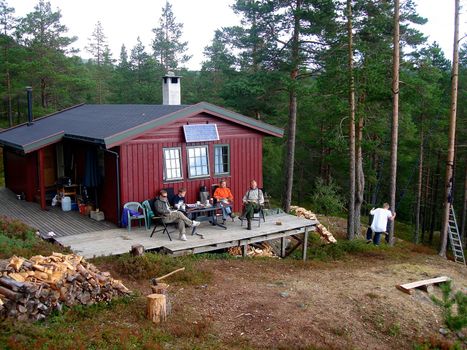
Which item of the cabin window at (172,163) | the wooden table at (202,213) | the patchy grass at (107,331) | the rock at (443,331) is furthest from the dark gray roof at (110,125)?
the rock at (443,331)

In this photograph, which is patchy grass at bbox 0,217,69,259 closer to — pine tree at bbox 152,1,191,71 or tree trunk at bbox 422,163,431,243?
tree trunk at bbox 422,163,431,243

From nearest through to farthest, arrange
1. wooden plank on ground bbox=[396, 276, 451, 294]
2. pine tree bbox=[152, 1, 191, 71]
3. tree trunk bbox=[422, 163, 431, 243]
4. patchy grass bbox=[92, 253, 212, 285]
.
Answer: patchy grass bbox=[92, 253, 212, 285] → wooden plank on ground bbox=[396, 276, 451, 294] → tree trunk bbox=[422, 163, 431, 243] → pine tree bbox=[152, 1, 191, 71]

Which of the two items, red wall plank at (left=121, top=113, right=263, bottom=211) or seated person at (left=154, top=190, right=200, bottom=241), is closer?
seated person at (left=154, top=190, right=200, bottom=241)

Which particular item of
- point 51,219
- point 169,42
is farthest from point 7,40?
point 51,219

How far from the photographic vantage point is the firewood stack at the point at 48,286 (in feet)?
20.6

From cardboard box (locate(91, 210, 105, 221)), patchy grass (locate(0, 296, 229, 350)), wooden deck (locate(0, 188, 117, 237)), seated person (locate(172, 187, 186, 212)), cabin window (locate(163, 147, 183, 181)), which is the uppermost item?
cabin window (locate(163, 147, 183, 181))

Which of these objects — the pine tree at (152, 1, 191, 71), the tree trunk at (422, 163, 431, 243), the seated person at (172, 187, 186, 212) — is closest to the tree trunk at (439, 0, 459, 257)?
the seated person at (172, 187, 186, 212)

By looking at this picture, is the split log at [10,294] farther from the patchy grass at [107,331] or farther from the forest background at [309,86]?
the forest background at [309,86]

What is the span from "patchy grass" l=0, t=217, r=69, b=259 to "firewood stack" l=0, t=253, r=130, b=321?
1238 mm

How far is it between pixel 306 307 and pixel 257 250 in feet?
15.8

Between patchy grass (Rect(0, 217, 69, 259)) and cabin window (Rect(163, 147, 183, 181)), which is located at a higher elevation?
cabin window (Rect(163, 147, 183, 181))

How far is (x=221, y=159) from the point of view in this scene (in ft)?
44.5

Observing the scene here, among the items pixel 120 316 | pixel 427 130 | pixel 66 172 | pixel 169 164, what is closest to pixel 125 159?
pixel 169 164

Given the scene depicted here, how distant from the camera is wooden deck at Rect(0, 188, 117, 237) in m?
11.6
